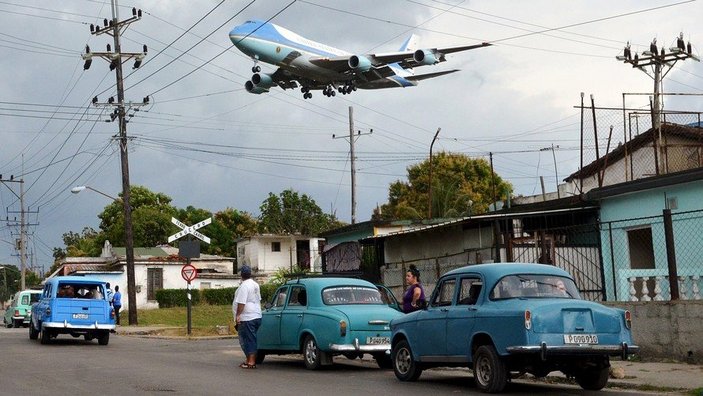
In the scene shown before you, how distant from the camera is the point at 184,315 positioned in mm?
54812

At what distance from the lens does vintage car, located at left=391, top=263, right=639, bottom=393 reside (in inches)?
462

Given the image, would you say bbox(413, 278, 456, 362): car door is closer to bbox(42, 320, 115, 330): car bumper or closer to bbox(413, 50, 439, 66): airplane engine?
bbox(42, 320, 115, 330): car bumper

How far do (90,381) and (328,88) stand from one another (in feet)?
87.2

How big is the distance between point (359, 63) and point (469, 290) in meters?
25.7

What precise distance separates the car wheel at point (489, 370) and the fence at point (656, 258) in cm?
487

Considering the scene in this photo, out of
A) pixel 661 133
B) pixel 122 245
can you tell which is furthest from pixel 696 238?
pixel 122 245

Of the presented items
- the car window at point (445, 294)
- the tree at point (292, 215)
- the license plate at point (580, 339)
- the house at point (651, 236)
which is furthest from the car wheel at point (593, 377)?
the tree at point (292, 215)

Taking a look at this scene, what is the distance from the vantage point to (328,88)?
4034 centimetres

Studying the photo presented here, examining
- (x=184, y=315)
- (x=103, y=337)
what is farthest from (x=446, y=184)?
(x=103, y=337)

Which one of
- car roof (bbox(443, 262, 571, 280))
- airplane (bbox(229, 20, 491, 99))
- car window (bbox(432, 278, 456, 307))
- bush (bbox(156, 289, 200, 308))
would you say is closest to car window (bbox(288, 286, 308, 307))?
car window (bbox(432, 278, 456, 307))

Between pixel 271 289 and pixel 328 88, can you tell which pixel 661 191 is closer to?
pixel 328 88

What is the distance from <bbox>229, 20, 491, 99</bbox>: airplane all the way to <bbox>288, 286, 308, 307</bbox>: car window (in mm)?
20119

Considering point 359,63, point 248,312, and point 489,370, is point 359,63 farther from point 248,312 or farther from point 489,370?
point 489,370

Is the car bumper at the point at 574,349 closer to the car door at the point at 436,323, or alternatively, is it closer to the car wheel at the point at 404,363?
the car door at the point at 436,323
